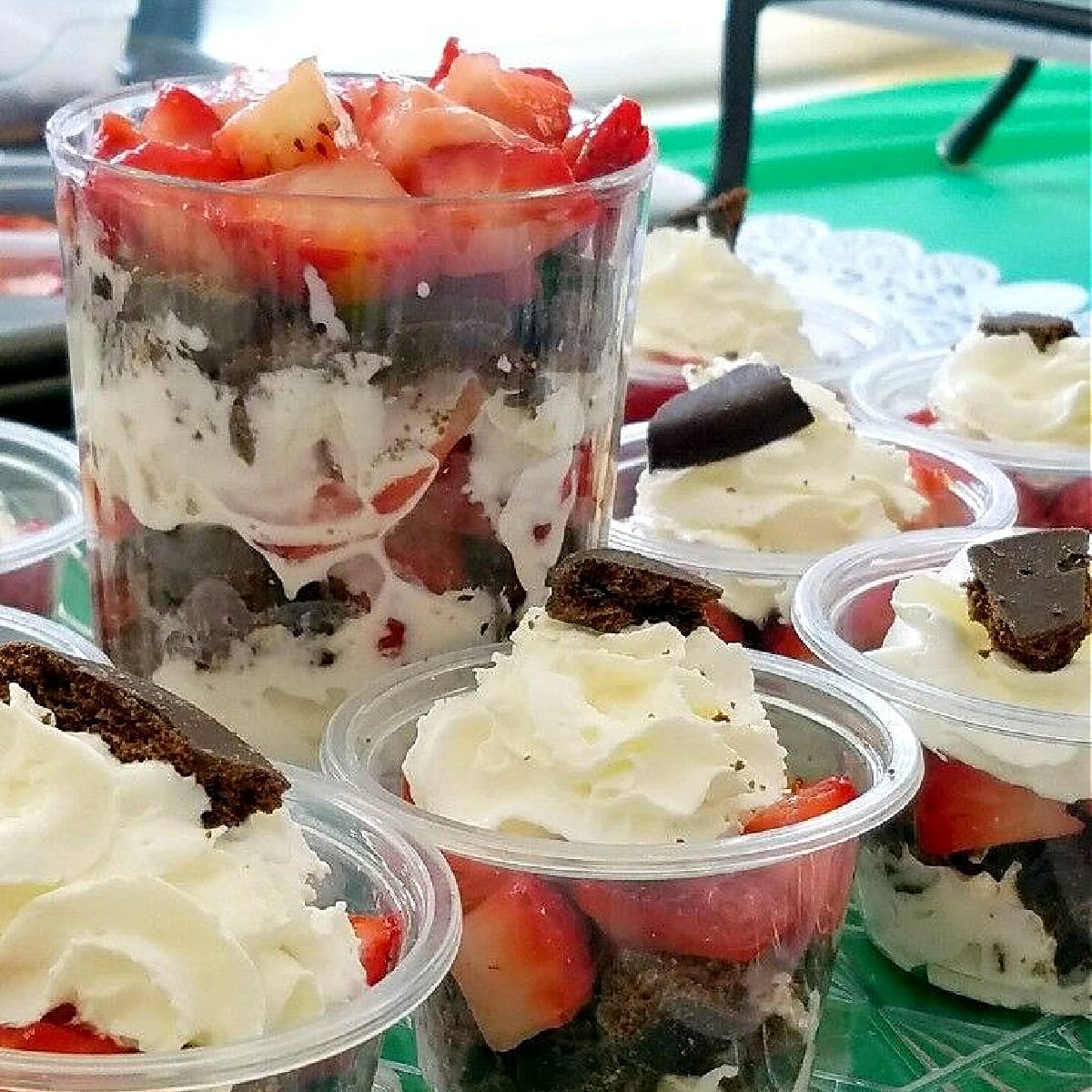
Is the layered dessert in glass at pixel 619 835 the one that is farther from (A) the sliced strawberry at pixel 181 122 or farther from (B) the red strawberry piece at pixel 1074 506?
(B) the red strawberry piece at pixel 1074 506

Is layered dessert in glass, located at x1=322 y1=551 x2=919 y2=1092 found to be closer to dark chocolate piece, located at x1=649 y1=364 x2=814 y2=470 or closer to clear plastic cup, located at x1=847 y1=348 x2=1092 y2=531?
dark chocolate piece, located at x1=649 y1=364 x2=814 y2=470

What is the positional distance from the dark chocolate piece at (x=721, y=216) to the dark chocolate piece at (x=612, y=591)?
964mm

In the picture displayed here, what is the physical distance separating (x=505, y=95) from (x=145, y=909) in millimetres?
572

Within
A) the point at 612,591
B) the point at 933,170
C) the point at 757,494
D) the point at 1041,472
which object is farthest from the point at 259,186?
the point at 933,170

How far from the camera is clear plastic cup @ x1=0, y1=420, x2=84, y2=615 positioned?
1271mm

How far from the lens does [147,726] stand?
33.4 inches

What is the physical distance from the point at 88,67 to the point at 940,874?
169 centimetres

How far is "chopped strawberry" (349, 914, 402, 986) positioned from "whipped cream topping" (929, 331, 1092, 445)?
36.4 inches

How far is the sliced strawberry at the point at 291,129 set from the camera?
1.02 metres

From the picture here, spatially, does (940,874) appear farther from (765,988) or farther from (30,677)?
(30,677)

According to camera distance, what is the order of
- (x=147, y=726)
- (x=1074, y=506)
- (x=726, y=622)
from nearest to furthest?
(x=147, y=726) < (x=726, y=622) < (x=1074, y=506)

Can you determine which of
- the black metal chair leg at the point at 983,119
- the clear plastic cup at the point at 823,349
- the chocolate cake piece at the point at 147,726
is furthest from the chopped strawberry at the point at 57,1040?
the black metal chair leg at the point at 983,119

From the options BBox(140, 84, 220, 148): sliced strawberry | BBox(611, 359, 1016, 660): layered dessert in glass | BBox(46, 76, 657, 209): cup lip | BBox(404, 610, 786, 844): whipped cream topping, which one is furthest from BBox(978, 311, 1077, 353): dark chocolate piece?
BBox(140, 84, 220, 148): sliced strawberry

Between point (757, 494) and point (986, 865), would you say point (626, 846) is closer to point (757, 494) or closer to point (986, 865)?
point (986, 865)
